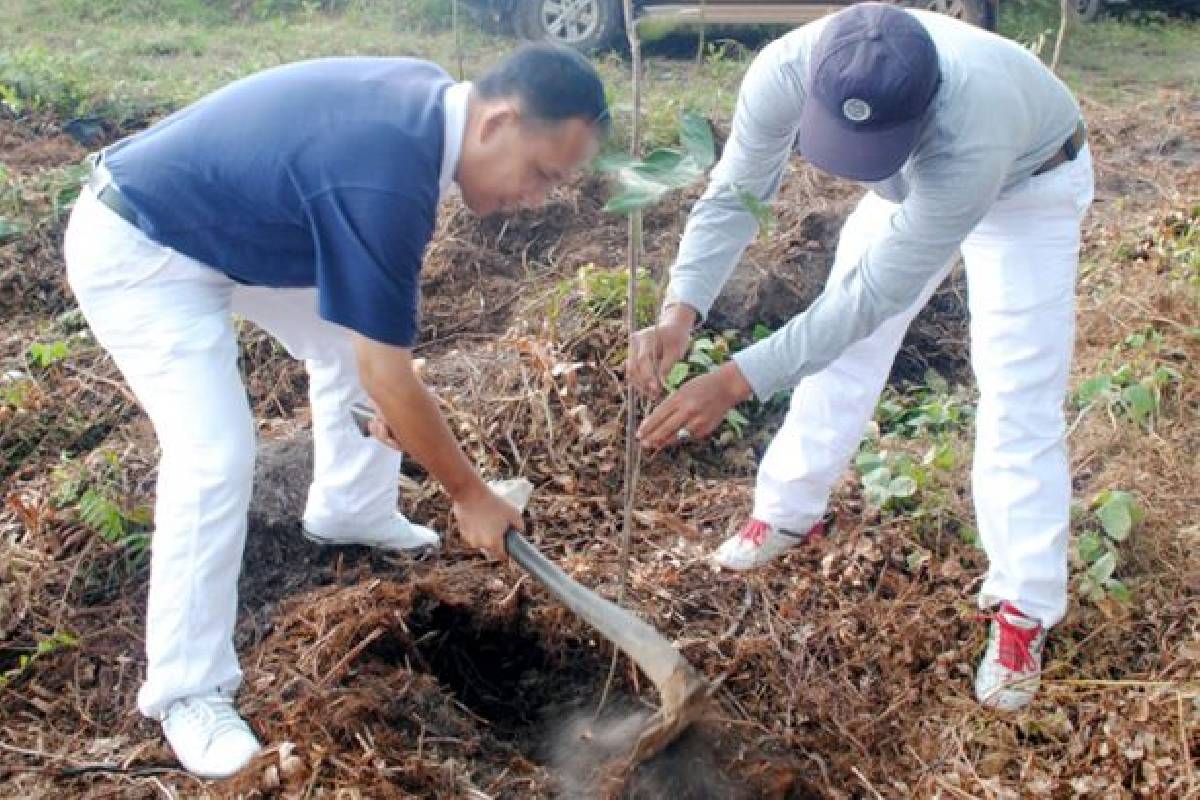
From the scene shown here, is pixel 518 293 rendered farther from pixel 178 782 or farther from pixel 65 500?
pixel 178 782

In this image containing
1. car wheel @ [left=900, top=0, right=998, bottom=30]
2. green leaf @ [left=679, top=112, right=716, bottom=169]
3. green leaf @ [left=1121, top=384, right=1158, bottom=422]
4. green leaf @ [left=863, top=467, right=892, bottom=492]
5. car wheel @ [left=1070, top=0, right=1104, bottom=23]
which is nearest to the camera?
green leaf @ [left=679, top=112, right=716, bottom=169]

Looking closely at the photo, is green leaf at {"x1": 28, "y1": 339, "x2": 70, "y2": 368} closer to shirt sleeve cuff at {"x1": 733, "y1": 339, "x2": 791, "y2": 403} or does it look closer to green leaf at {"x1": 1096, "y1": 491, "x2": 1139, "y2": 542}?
shirt sleeve cuff at {"x1": 733, "y1": 339, "x2": 791, "y2": 403}

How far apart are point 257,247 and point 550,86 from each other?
26.2 inches

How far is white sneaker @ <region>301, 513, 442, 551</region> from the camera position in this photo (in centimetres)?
295

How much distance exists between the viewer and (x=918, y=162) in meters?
2.23

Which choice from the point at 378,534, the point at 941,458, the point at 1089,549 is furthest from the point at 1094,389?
the point at 378,534

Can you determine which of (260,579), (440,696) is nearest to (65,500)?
(260,579)

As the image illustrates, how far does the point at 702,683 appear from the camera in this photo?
2270 mm

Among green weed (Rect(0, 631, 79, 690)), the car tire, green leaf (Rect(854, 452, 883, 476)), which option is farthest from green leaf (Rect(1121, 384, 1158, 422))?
the car tire

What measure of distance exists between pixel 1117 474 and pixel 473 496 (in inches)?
75.0

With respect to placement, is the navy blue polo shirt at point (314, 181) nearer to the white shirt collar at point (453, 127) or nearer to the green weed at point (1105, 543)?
the white shirt collar at point (453, 127)

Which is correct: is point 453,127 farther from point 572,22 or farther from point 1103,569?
point 572,22

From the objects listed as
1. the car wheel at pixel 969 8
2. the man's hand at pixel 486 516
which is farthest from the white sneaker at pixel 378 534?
the car wheel at pixel 969 8

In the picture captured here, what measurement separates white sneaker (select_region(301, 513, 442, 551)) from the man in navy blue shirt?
1.93 ft
